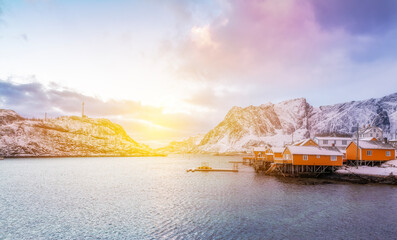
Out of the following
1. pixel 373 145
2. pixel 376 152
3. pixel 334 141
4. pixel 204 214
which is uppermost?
pixel 334 141

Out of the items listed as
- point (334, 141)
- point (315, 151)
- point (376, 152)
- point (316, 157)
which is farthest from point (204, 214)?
point (334, 141)

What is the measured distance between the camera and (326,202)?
37250mm

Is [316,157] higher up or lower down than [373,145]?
lower down

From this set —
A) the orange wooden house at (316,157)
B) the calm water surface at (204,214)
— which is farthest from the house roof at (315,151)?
the calm water surface at (204,214)

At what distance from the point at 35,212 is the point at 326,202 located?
42.0m

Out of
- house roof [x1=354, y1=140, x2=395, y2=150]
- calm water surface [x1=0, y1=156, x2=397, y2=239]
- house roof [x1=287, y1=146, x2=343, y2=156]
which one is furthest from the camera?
house roof [x1=354, y1=140, x2=395, y2=150]

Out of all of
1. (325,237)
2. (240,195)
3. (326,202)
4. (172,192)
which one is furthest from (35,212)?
(326,202)

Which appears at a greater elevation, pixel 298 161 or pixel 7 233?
pixel 298 161

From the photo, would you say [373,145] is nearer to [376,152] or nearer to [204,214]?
[376,152]

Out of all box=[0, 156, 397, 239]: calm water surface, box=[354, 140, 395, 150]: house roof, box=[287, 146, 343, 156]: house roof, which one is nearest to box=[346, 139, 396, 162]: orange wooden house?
box=[354, 140, 395, 150]: house roof

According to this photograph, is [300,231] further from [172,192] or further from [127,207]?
[172,192]

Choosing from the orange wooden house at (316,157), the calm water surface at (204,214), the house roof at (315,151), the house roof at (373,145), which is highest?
the house roof at (373,145)

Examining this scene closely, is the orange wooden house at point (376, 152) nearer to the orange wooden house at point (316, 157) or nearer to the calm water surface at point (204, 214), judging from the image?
the orange wooden house at point (316, 157)

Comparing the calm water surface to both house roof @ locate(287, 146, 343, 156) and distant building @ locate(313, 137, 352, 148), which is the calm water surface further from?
distant building @ locate(313, 137, 352, 148)
